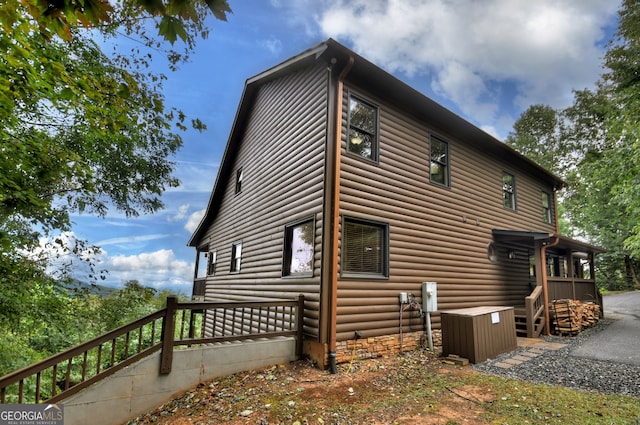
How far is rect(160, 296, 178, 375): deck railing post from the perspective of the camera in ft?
15.3

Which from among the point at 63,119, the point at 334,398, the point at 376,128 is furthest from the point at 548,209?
the point at 63,119

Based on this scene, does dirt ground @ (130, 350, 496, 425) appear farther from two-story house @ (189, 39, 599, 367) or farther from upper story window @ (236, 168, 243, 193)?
upper story window @ (236, 168, 243, 193)

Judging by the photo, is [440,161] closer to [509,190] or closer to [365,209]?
[365,209]

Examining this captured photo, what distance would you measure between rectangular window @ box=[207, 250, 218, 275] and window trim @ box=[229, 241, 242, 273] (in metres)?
2.11

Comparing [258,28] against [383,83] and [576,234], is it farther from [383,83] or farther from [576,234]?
[576,234]

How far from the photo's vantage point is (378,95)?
7352 millimetres

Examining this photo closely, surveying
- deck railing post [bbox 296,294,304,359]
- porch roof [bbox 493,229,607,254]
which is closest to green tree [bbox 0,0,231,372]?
deck railing post [bbox 296,294,304,359]

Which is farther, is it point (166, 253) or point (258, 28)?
point (166, 253)

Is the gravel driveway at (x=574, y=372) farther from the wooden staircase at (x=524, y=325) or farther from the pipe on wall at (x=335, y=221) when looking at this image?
the pipe on wall at (x=335, y=221)

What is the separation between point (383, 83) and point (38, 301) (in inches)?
310

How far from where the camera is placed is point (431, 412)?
13.2ft

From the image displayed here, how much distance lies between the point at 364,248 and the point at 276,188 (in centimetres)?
303

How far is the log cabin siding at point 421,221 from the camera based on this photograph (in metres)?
6.50

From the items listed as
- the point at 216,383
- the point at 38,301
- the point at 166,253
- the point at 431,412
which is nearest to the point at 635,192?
the point at 431,412
